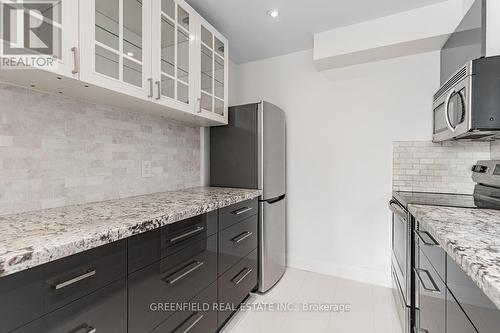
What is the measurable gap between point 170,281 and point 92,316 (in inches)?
14.6

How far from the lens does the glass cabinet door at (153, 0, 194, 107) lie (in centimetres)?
146

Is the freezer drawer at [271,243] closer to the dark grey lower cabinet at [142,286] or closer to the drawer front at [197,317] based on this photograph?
the dark grey lower cabinet at [142,286]

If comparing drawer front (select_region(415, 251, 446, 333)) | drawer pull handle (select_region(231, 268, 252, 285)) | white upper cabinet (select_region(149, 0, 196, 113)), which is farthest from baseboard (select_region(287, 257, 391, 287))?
white upper cabinet (select_region(149, 0, 196, 113))

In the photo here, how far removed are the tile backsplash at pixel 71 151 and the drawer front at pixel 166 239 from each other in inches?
25.5

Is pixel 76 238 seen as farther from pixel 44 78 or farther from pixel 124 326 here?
pixel 44 78

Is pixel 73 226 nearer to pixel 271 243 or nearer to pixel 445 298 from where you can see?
pixel 445 298

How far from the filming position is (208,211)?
4.76 ft

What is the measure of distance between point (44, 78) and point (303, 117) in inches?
86.4

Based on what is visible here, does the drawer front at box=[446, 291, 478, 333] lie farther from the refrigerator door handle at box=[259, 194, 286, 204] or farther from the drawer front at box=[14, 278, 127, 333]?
the refrigerator door handle at box=[259, 194, 286, 204]

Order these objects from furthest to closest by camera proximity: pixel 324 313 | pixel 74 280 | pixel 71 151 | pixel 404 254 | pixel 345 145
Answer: pixel 345 145 < pixel 324 313 < pixel 404 254 < pixel 71 151 < pixel 74 280

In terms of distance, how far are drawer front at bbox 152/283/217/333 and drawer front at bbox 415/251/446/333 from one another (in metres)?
1.15

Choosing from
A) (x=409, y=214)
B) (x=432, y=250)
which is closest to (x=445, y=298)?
(x=432, y=250)

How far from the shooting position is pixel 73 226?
936mm

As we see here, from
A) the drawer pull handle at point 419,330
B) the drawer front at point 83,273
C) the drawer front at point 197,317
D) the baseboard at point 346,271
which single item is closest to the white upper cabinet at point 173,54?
the drawer front at point 83,273
